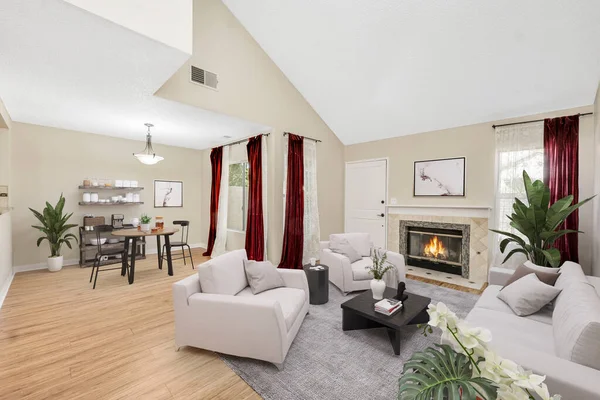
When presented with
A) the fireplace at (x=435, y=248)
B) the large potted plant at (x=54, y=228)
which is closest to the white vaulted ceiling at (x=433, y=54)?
the fireplace at (x=435, y=248)

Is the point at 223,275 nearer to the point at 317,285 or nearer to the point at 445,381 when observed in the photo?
the point at 317,285

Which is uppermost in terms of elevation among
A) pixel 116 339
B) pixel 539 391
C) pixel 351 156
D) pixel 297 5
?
pixel 297 5

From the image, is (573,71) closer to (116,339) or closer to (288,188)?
(288,188)

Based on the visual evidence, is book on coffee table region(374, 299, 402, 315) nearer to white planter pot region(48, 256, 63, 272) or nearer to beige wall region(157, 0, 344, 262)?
beige wall region(157, 0, 344, 262)

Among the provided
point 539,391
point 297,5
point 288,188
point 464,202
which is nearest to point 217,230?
point 288,188

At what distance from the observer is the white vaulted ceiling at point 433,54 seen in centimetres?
292

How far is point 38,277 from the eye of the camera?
4297 mm

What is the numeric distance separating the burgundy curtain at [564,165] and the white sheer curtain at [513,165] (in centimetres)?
9

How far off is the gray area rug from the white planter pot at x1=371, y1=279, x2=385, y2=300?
0.34 meters

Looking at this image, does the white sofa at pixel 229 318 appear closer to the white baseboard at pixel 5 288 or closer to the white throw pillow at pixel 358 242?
the white throw pillow at pixel 358 242

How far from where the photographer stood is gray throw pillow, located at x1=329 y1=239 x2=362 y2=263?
12.8ft

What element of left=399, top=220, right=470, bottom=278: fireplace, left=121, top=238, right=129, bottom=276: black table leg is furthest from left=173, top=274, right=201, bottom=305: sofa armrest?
left=399, top=220, right=470, bottom=278: fireplace

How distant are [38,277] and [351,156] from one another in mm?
6214

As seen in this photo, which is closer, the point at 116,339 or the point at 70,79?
the point at 116,339
